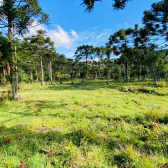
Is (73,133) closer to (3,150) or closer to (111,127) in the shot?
(111,127)

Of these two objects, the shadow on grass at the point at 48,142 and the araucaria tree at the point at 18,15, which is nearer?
the shadow on grass at the point at 48,142

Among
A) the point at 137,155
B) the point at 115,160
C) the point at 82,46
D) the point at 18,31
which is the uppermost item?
the point at 82,46

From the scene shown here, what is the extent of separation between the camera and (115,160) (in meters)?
1.96

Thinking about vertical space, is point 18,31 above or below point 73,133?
above

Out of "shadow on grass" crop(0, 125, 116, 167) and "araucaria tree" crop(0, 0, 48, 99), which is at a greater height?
"araucaria tree" crop(0, 0, 48, 99)

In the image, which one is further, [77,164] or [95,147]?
[95,147]

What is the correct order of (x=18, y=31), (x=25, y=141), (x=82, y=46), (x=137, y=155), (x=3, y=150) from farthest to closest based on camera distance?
(x=82, y=46) < (x=18, y=31) < (x=25, y=141) < (x=3, y=150) < (x=137, y=155)

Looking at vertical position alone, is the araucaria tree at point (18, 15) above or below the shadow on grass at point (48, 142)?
above

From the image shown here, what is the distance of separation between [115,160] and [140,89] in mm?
10161

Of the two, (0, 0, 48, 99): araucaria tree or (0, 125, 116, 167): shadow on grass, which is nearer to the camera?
(0, 125, 116, 167): shadow on grass

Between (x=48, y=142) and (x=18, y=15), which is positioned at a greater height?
(x=18, y=15)

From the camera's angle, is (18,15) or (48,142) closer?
(48,142)

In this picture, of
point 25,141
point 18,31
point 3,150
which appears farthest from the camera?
point 18,31

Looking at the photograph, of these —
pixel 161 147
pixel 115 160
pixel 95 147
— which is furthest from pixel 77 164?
pixel 161 147
